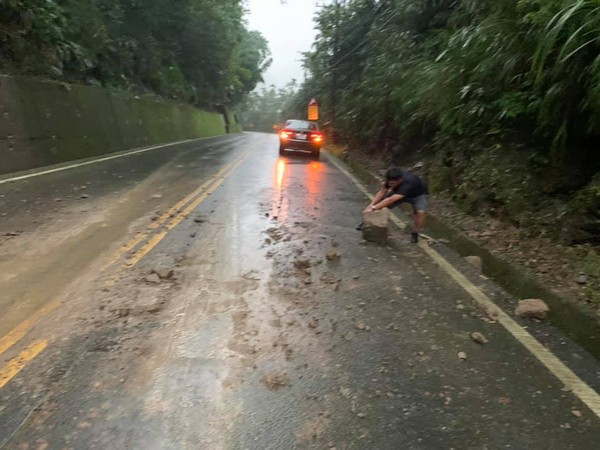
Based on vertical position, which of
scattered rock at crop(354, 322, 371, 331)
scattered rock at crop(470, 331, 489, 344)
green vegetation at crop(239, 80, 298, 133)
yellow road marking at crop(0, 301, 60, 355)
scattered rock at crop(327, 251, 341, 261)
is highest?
yellow road marking at crop(0, 301, 60, 355)

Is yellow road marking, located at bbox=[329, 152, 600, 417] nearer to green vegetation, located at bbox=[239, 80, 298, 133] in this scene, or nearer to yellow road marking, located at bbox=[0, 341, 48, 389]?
yellow road marking, located at bbox=[0, 341, 48, 389]

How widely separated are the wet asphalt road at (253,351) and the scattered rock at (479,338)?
0.19 ft

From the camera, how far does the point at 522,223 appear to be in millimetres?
6758

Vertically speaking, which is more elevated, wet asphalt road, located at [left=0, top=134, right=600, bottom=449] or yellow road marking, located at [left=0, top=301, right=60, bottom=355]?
yellow road marking, located at [left=0, top=301, right=60, bottom=355]

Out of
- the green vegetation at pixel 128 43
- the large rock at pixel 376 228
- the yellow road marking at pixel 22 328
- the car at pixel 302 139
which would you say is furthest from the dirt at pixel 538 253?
the green vegetation at pixel 128 43

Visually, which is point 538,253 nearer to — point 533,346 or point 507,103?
point 533,346

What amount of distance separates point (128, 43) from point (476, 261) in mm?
24591

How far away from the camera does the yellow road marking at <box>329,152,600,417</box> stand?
3287mm

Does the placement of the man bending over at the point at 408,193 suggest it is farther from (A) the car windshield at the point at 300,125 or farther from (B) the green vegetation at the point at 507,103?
(A) the car windshield at the point at 300,125

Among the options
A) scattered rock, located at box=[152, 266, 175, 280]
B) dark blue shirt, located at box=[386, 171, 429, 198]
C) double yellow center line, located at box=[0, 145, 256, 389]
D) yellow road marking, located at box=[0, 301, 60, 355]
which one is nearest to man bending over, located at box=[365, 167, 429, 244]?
dark blue shirt, located at box=[386, 171, 429, 198]

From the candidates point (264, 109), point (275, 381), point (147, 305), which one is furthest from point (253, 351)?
point (264, 109)

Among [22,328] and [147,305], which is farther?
[147,305]

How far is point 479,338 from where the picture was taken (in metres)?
4.00

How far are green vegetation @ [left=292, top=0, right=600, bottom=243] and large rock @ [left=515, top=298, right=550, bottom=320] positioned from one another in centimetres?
163
